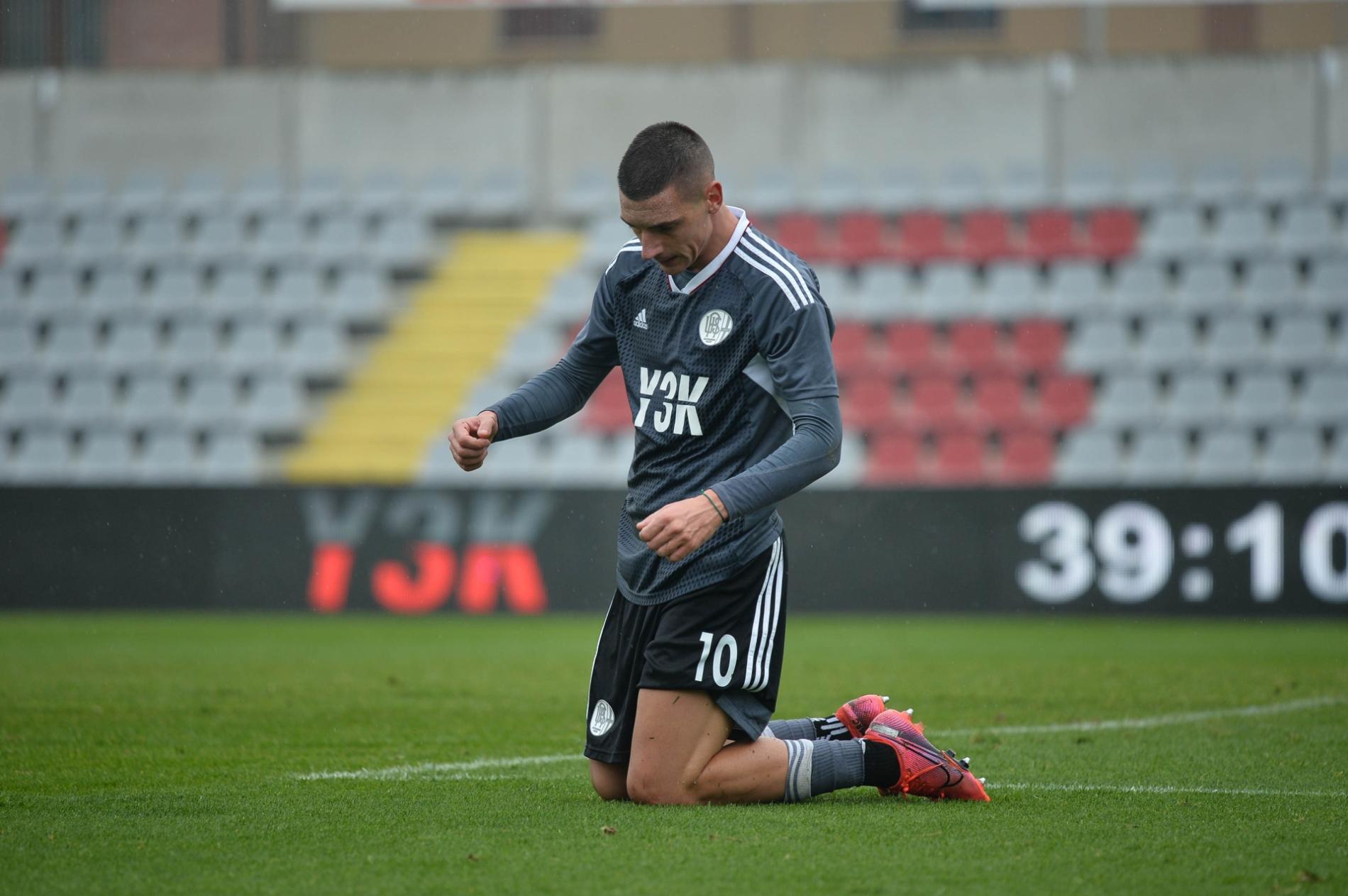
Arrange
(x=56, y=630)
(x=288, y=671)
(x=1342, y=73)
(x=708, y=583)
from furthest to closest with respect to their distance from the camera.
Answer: (x=1342, y=73), (x=56, y=630), (x=288, y=671), (x=708, y=583)

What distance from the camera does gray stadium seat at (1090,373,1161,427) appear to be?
48.6ft

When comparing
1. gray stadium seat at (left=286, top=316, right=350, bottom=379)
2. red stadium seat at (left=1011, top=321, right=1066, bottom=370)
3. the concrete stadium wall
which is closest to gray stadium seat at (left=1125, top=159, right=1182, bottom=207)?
the concrete stadium wall

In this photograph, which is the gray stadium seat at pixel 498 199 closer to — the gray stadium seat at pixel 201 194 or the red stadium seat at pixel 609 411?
the gray stadium seat at pixel 201 194

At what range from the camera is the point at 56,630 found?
11.2 metres

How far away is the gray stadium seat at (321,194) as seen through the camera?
17656mm

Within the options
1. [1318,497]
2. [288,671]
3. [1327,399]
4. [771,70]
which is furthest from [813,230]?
[288,671]

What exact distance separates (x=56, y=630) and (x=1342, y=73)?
13.1m

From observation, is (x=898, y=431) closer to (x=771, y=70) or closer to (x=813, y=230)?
(x=813, y=230)

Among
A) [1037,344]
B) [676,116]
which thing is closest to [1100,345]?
[1037,344]

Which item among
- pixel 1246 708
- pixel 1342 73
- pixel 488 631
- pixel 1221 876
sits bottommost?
pixel 488 631

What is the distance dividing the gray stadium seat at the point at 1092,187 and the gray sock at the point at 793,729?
495 inches

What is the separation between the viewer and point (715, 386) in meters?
4.32

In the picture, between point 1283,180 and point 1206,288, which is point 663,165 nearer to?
point 1206,288

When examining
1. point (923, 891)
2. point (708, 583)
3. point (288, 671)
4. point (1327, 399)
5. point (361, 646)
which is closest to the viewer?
point (923, 891)
